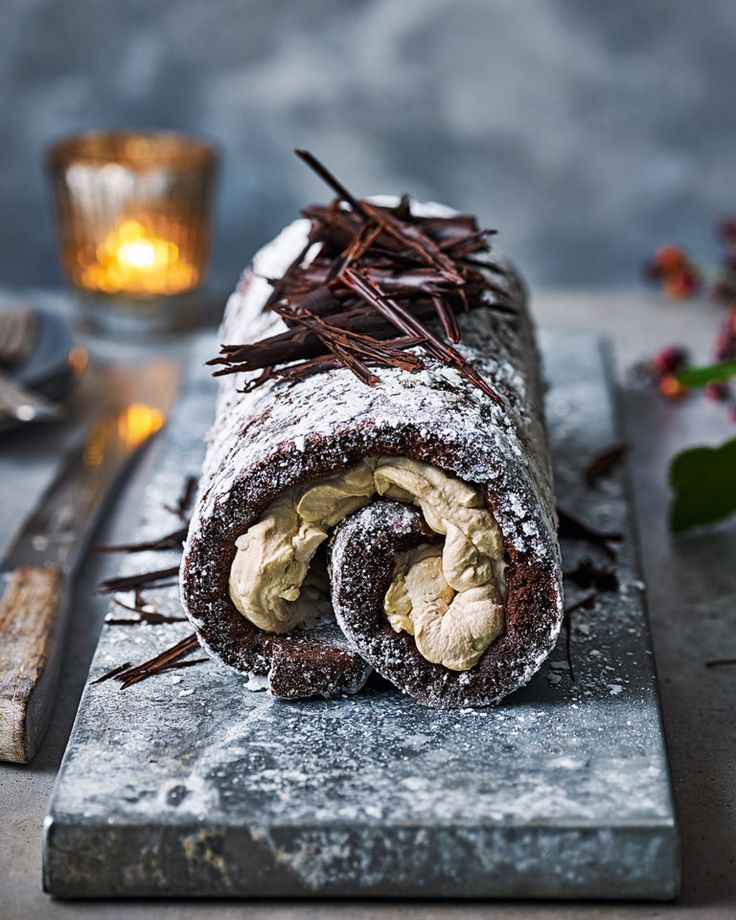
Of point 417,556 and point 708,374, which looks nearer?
point 417,556

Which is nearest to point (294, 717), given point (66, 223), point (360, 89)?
point (66, 223)

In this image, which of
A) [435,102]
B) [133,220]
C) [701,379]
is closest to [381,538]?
[701,379]

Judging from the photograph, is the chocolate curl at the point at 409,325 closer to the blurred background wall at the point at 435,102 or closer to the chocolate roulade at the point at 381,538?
the chocolate roulade at the point at 381,538

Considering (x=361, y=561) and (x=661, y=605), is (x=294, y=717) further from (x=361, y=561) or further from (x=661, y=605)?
(x=661, y=605)

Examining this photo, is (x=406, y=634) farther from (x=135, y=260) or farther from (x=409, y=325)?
(x=135, y=260)

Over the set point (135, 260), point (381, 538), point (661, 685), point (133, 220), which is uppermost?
point (133, 220)
